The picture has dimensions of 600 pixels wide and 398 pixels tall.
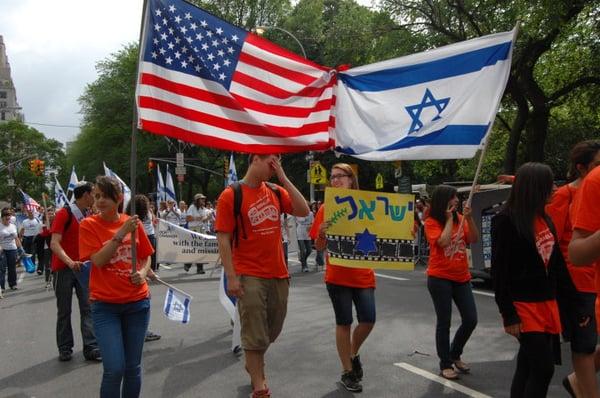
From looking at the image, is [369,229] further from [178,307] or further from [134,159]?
[134,159]

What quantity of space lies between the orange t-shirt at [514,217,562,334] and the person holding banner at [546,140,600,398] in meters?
0.20

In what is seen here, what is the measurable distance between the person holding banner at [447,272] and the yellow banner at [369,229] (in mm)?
421

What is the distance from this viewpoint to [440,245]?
539 centimetres

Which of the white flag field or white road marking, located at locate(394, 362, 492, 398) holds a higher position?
the white flag field

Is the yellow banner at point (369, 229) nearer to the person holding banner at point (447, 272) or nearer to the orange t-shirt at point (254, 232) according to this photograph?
the person holding banner at point (447, 272)

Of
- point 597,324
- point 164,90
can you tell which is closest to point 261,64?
point 164,90

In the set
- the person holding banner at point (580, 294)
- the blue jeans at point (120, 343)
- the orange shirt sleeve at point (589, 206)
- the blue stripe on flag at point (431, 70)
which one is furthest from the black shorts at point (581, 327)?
the blue jeans at point (120, 343)

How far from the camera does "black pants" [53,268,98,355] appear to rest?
6641 mm

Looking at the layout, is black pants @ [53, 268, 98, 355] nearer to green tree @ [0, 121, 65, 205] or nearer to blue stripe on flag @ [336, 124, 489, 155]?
blue stripe on flag @ [336, 124, 489, 155]

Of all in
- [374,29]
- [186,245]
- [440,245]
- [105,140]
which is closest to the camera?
[440,245]

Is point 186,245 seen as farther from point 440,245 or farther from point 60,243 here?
point 440,245

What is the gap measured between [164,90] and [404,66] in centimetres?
182

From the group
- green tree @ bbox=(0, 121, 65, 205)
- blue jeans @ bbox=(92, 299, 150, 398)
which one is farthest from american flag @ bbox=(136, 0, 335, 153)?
green tree @ bbox=(0, 121, 65, 205)

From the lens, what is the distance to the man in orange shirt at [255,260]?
432 cm
